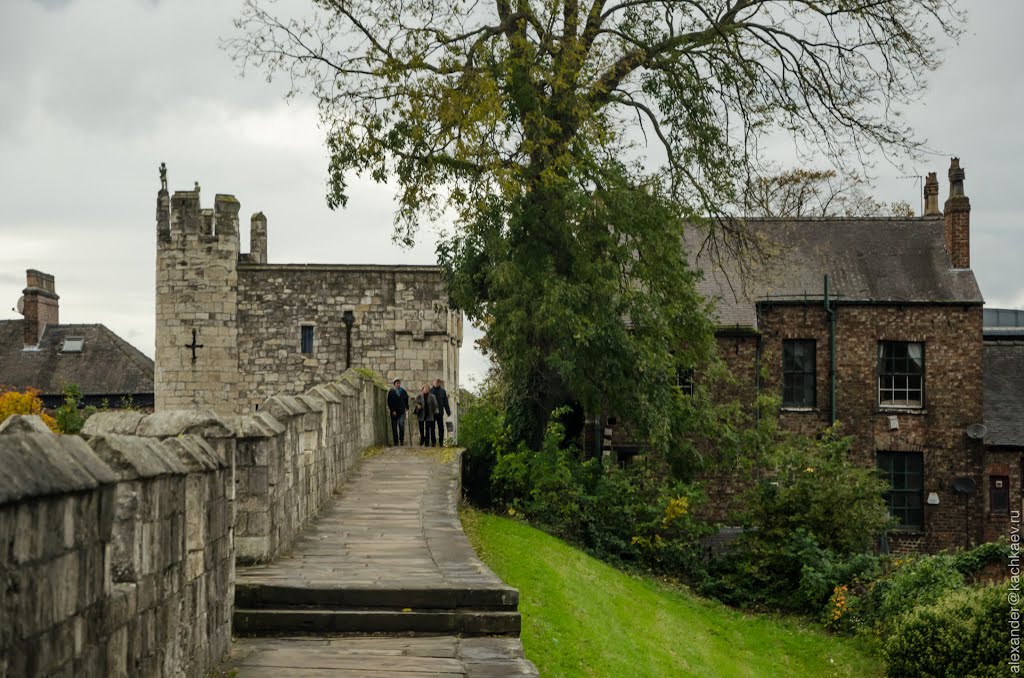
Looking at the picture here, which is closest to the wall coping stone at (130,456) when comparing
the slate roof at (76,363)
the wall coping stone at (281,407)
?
the wall coping stone at (281,407)

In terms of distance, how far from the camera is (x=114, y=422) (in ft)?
25.7

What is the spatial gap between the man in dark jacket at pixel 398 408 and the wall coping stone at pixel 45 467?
1859cm

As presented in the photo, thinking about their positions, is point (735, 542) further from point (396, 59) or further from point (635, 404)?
point (396, 59)

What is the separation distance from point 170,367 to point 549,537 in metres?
14.7

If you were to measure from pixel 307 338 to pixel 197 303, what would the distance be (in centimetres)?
300

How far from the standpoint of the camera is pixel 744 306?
3078cm

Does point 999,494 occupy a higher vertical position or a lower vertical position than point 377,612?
lower

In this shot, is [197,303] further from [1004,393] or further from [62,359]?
[1004,393]

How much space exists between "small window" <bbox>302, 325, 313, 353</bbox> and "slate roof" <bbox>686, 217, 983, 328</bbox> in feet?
35.1

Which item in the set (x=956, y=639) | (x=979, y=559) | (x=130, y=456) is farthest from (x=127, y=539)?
(x=979, y=559)

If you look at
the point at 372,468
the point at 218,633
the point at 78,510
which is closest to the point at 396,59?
the point at 372,468

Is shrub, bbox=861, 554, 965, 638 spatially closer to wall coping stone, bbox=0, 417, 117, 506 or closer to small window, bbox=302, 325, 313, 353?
small window, bbox=302, 325, 313, 353

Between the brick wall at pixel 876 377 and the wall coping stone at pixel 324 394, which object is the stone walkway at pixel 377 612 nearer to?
the wall coping stone at pixel 324 394

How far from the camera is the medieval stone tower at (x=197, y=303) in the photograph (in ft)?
92.9
